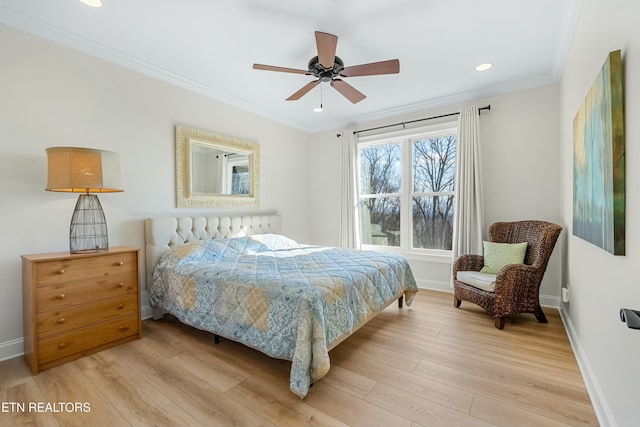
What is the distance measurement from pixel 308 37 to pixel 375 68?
2.31 ft

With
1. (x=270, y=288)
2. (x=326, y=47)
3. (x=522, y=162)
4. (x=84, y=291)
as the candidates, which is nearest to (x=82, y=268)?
(x=84, y=291)

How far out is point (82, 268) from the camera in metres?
2.25

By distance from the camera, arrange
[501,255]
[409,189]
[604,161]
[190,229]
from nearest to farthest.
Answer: [604,161]
[501,255]
[190,229]
[409,189]

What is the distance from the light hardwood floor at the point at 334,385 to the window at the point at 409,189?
1.84m

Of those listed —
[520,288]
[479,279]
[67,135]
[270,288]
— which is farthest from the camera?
[479,279]

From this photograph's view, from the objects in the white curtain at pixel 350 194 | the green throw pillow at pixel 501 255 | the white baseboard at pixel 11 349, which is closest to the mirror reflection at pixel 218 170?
the white curtain at pixel 350 194

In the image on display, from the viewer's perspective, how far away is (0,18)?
7.09 feet

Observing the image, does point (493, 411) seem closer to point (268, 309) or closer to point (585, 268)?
point (585, 268)

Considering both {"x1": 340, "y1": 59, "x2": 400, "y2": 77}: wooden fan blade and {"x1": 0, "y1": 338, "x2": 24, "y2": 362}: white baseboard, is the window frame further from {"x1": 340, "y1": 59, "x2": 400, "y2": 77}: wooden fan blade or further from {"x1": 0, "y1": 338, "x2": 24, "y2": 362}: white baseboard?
{"x1": 0, "y1": 338, "x2": 24, "y2": 362}: white baseboard

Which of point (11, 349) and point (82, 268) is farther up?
point (82, 268)

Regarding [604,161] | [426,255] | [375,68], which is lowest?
[426,255]

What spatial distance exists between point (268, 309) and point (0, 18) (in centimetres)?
304

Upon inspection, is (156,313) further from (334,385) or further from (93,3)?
(93,3)

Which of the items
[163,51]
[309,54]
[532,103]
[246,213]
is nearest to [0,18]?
[163,51]
